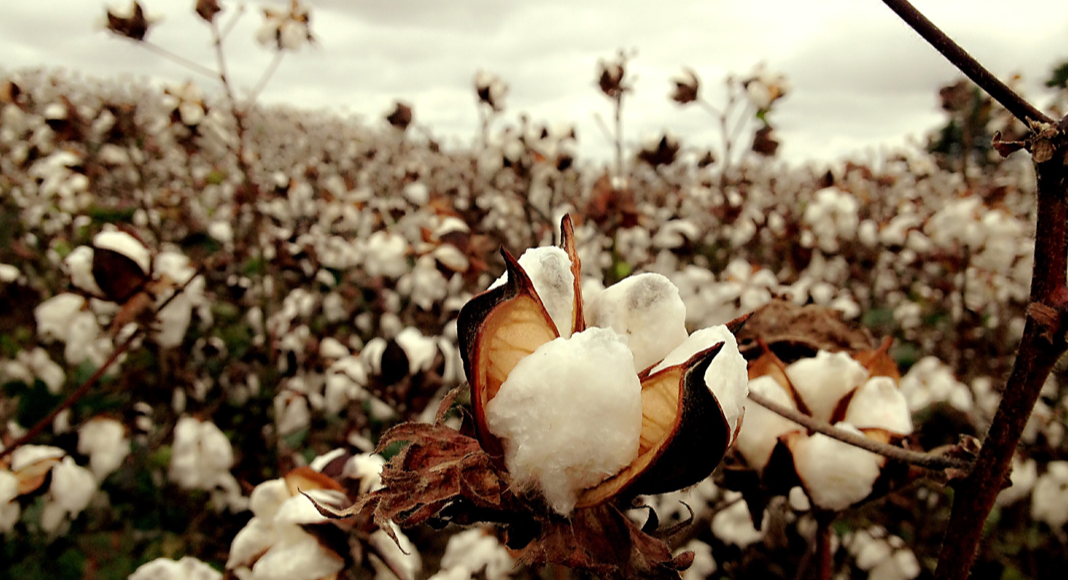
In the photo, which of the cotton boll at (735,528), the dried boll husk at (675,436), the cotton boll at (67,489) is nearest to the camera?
the dried boll husk at (675,436)

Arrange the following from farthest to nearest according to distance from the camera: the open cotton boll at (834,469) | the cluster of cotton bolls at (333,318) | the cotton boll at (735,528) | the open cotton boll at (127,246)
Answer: the cotton boll at (735,528), the cluster of cotton bolls at (333,318), the open cotton boll at (127,246), the open cotton boll at (834,469)

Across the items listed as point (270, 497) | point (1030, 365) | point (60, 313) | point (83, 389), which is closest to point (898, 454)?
point (1030, 365)

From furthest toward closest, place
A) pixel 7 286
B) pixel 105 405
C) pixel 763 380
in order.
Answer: pixel 7 286 < pixel 105 405 < pixel 763 380

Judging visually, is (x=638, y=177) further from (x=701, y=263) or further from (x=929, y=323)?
(x=929, y=323)

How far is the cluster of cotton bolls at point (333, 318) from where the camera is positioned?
1.42m

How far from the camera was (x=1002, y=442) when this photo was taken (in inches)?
20.9

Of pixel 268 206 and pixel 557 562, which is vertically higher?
pixel 557 562

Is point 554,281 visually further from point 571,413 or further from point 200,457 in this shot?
point 200,457

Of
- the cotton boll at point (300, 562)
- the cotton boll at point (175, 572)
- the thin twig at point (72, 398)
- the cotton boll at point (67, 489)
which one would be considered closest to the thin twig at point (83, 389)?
the thin twig at point (72, 398)

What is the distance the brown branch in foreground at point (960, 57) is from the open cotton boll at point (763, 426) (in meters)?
0.36

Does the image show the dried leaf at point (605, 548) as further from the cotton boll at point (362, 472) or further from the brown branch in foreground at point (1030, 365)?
the cotton boll at point (362, 472)

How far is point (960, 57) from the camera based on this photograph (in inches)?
17.2

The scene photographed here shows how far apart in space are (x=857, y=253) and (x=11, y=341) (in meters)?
4.58

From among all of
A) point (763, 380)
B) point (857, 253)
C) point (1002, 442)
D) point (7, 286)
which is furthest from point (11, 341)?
point (857, 253)
